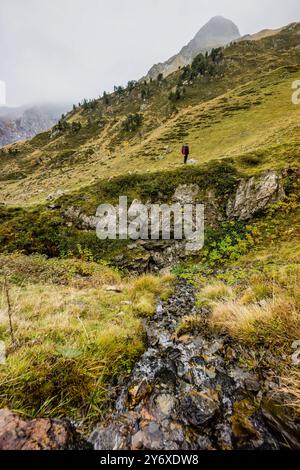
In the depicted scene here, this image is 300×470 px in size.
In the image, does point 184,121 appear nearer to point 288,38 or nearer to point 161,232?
point 161,232

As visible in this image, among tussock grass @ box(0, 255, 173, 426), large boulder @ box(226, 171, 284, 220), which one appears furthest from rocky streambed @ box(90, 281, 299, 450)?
large boulder @ box(226, 171, 284, 220)

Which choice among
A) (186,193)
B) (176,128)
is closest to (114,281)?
(186,193)

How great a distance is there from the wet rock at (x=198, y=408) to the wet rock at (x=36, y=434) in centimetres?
118

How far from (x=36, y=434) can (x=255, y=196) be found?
41.6ft

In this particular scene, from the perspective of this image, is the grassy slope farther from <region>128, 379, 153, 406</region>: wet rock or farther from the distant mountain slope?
the distant mountain slope

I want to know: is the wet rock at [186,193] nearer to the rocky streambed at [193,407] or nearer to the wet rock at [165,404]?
the rocky streambed at [193,407]

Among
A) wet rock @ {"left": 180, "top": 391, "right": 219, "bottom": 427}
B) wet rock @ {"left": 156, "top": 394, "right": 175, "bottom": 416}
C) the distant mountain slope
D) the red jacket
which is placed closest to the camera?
wet rock @ {"left": 180, "top": 391, "right": 219, "bottom": 427}

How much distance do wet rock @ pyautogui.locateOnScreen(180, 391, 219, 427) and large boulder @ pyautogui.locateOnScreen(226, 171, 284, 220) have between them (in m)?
10.3

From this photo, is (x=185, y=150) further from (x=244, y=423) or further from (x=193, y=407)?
(x=244, y=423)

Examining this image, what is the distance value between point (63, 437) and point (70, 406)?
1.30 ft

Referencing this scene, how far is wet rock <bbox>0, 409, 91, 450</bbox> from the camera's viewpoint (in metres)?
2.07

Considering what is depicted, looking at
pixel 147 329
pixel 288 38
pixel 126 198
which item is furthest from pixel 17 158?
pixel 288 38

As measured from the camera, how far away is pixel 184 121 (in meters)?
40.6

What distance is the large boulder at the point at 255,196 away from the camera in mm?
11594
